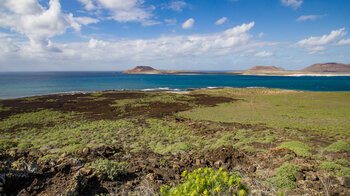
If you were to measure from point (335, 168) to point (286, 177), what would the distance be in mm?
1929

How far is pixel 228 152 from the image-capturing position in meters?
7.62

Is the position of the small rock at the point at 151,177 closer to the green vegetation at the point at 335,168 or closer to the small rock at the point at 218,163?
the small rock at the point at 218,163

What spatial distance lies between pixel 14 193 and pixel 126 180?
2.97 metres

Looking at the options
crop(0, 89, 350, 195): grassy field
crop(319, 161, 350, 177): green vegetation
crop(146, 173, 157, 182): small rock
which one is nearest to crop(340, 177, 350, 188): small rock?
crop(0, 89, 350, 195): grassy field

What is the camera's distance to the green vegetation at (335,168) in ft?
18.2

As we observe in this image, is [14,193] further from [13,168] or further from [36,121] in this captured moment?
[36,121]

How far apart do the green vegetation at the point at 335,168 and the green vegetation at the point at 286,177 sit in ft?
3.08

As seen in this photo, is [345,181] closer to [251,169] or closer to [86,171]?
[251,169]

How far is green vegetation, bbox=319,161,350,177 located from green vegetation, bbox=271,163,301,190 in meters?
0.94

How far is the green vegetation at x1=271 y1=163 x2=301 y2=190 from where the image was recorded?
5.14m

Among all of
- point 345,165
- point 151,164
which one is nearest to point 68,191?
point 151,164

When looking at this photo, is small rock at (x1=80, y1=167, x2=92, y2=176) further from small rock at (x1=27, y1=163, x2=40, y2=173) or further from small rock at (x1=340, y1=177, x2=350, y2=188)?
small rock at (x1=340, y1=177, x2=350, y2=188)

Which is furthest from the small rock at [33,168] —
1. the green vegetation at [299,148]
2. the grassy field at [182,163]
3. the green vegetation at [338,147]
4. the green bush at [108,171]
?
the green vegetation at [338,147]

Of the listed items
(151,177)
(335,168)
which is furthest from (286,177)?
(151,177)
